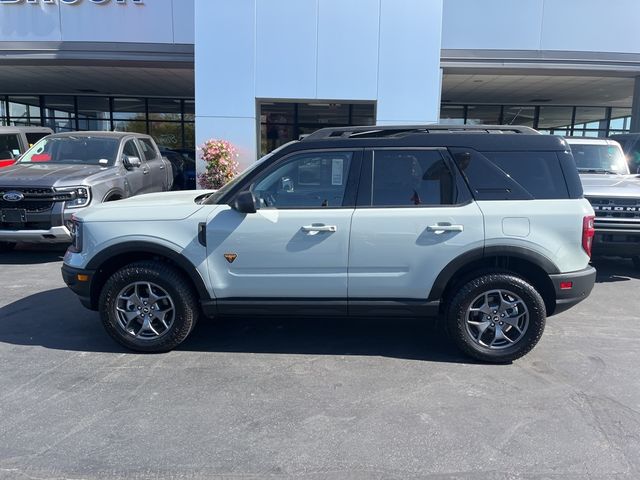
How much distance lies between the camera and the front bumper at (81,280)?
441cm

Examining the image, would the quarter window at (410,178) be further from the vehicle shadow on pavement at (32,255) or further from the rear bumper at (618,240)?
the vehicle shadow on pavement at (32,255)

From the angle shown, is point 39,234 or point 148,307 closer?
point 148,307

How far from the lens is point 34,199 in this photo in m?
7.43

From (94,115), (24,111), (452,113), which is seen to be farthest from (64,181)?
(452,113)

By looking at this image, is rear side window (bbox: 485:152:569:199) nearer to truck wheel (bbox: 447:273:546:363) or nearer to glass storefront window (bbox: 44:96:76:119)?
truck wheel (bbox: 447:273:546:363)

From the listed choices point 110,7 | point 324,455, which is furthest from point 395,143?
point 110,7

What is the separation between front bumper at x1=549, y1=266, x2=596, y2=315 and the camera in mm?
4258

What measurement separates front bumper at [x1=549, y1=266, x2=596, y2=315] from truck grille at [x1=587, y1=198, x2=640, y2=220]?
296cm

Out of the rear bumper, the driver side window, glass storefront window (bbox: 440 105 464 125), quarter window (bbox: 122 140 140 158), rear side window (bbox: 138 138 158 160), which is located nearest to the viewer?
the driver side window

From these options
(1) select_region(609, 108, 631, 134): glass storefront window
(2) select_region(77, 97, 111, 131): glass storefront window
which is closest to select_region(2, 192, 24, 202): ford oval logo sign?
(2) select_region(77, 97, 111, 131): glass storefront window

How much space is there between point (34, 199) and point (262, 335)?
15.1ft

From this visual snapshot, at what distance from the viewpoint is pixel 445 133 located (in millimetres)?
4406

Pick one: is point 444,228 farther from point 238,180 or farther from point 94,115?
point 94,115

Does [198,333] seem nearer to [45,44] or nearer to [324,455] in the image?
[324,455]
